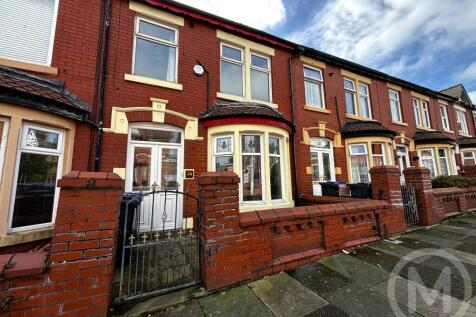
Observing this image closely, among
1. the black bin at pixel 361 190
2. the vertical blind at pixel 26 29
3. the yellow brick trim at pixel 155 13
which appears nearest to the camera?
the vertical blind at pixel 26 29

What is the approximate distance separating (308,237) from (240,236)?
1.39m

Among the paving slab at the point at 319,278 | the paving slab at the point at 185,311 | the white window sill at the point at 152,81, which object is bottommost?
the paving slab at the point at 185,311

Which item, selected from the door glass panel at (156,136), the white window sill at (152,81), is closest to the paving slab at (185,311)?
the door glass panel at (156,136)

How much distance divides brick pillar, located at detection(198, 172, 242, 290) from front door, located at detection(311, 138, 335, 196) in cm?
588

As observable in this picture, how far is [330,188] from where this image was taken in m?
7.31

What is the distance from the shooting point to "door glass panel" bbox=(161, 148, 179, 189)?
18.5ft

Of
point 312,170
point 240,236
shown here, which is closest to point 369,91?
point 312,170

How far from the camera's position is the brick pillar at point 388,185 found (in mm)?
4707

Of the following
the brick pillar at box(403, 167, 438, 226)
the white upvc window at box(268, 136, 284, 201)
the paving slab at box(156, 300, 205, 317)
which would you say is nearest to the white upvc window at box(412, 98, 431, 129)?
the brick pillar at box(403, 167, 438, 226)

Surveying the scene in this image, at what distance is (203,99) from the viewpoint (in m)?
6.30

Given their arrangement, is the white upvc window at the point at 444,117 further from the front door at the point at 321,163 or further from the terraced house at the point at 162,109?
the front door at the point at 321,163

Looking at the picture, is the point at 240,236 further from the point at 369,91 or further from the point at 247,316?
the point at 369,91

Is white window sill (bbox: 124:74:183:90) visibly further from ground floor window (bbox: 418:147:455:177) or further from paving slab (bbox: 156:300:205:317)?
ground floor window (bbox: 418:147:455:177)

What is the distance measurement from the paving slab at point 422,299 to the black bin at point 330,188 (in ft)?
14.9
